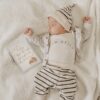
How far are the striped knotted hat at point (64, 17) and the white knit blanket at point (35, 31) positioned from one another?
7 cm

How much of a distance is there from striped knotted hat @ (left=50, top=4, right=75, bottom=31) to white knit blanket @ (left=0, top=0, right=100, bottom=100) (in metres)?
0.07

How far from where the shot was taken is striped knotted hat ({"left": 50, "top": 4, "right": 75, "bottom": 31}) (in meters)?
1.24

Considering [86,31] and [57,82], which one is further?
[86,31]

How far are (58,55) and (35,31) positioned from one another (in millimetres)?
203

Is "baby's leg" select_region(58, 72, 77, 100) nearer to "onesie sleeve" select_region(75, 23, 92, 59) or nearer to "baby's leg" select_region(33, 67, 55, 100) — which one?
"baby's leg" select_region(33, 67, 55, 100)

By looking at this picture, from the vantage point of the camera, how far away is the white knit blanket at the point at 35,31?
115 cm

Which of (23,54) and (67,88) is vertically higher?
(23,54)

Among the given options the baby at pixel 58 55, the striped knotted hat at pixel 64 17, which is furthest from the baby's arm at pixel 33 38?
the striped knotted hat at pixel 64 17

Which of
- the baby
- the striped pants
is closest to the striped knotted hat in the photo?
the baby

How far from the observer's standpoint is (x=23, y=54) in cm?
125

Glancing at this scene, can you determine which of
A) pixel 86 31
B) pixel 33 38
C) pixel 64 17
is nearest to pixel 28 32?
pixel 33 38

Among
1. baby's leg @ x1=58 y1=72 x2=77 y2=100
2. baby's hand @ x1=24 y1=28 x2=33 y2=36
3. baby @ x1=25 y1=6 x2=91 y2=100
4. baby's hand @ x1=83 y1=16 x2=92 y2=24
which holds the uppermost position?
baby's hand @ x1=83 y1=16 x2=92 y2=24

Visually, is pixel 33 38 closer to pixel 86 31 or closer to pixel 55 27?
pixel 55 27

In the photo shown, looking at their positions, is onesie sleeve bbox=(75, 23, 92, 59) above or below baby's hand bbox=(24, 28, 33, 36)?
below
